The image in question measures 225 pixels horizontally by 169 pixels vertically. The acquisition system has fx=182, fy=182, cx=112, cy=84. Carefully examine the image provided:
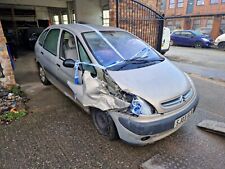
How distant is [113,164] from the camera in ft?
7.18

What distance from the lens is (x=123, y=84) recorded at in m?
2.19

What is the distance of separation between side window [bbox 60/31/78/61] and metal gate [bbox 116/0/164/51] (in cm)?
275

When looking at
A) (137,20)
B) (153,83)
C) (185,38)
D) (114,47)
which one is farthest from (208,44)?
(153,83)

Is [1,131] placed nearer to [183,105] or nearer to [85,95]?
[85,95]

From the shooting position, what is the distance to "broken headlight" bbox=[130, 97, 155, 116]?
2064 millimetres

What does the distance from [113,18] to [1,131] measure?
172 inches

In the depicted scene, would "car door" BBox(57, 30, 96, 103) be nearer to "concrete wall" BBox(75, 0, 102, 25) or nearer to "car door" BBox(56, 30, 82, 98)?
"car door" BBox(56, 30, 82, 98)

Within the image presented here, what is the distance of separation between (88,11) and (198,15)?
12450mm

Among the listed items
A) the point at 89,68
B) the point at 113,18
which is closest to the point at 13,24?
the point at 113,18

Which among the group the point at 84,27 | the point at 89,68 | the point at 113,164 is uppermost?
the point at 84,27

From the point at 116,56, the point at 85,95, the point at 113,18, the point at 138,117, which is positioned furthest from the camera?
the point at 113,18

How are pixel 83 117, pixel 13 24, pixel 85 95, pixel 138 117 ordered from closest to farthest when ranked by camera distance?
pixel 138 117
pixel 85 95
pixel 83 117
pixel 13 24

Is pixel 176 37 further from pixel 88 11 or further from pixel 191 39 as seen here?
pixel 88 11

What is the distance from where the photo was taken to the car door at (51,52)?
3.56 m
